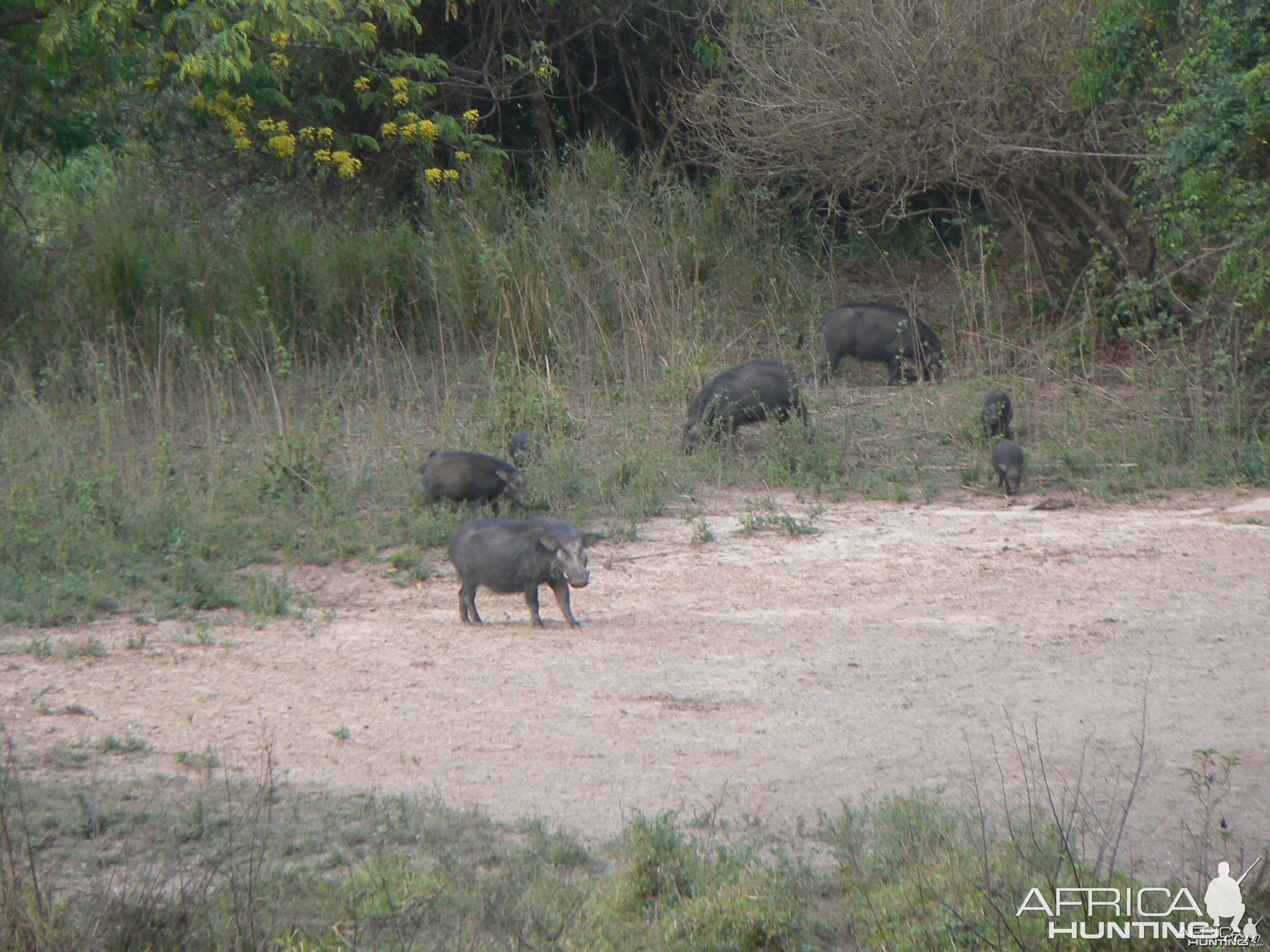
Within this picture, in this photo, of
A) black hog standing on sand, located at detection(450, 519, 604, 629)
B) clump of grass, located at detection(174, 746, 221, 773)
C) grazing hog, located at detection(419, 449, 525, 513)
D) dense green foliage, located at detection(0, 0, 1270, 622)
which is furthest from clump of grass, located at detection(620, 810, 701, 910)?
grazing hog, located at detection(419, 449, 525, 513)

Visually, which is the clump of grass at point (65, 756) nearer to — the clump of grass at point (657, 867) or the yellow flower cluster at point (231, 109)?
the clump of grass at point (657, 867)

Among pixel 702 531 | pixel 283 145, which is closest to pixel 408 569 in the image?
pixel 702 531

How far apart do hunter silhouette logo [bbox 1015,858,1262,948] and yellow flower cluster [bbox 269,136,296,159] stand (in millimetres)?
12987

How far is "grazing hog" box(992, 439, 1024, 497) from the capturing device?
31.8 feet

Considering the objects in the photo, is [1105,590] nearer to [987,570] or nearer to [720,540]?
[987,570]

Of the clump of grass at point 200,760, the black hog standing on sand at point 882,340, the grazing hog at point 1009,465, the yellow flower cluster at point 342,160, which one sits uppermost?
the yellow flower cluster at point 342,160

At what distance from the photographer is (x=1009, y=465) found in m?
9.70

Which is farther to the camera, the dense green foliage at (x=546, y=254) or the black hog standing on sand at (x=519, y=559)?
the dense green foliage at (x=546, y=254)

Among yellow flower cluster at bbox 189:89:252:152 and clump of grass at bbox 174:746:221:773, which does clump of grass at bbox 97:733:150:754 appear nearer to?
clump of grass at bbox 174:746:221:773

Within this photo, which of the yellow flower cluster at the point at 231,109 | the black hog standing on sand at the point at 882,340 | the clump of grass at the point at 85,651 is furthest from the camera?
the yellow flower cluster at the point at 231,109

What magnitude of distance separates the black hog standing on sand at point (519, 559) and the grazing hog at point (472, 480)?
5.58ft

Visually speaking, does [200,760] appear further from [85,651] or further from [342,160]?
[342,160]

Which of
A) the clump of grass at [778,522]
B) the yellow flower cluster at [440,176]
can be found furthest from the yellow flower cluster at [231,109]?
the clump of grass at [778,522]

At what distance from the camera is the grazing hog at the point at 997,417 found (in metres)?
10.9
